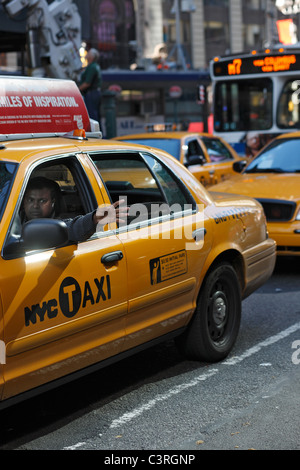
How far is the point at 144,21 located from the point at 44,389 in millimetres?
47871

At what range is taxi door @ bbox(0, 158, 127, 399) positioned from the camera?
155 inches

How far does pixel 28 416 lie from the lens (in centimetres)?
473

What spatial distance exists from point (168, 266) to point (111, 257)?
0.63 meters

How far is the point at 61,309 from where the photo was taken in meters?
4.21

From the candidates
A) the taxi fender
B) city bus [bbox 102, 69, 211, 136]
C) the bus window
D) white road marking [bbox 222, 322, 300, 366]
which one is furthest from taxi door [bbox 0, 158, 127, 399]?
city bus [bbox 102, 69, 211, 136]

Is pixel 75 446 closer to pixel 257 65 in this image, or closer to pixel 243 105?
pixel 257 65

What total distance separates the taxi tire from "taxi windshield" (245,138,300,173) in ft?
Answer: 14.3

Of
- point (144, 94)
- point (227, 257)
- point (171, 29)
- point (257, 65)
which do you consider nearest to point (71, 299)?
point (227, 257)

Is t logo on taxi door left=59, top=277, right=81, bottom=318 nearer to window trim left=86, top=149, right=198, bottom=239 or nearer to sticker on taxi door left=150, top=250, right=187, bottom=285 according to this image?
window trim left=86, top=149, right=198, bottom=239

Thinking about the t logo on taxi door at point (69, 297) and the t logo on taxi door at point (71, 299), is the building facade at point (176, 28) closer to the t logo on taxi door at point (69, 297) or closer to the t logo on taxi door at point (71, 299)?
the t logo on taxi door at point (71, 299)

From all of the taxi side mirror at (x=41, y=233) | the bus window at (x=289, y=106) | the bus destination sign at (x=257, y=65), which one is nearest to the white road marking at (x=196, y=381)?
the taxi side mirror at (x=41, y=233)

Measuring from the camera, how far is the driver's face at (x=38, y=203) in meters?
4.44
